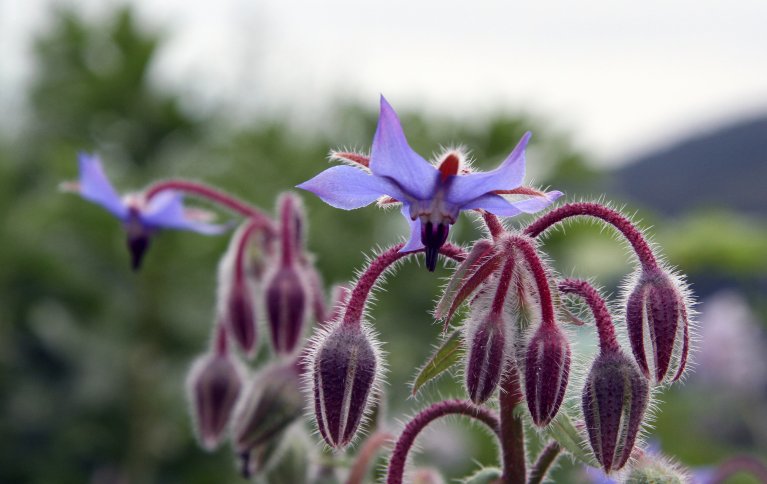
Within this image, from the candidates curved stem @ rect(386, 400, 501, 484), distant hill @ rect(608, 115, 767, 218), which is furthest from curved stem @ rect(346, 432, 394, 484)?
distant hill @ rect(608, 115, 767, 218)

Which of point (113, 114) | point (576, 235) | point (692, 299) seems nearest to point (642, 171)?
point (576, 235)

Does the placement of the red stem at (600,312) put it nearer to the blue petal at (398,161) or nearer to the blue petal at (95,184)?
the blue petal at (398,161)

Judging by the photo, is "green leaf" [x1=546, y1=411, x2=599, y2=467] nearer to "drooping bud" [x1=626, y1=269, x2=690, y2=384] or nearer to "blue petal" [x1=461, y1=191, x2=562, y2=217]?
"drooping bud" [x1=626, y1=269, x2=690, y2=384]

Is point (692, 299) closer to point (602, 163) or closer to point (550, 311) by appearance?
point (550, 311)

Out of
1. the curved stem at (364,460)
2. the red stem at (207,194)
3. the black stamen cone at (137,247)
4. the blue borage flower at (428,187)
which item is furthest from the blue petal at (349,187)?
the black stamen cone at (137,247)

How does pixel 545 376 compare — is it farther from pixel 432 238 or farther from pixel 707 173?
pixel 707 173
